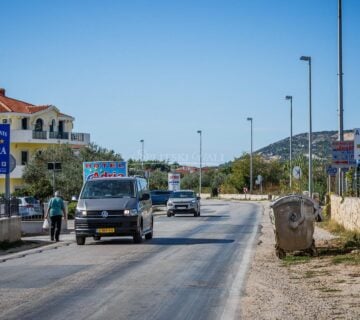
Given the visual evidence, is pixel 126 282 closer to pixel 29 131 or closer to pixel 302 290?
Answer: pixel 302 290

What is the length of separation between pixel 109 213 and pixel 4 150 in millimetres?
4309

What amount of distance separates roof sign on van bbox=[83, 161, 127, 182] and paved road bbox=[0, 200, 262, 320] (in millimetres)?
17439

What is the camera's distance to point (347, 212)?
26.8m

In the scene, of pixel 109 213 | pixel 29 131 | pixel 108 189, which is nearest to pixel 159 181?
pixel 29 131

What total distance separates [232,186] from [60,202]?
273 ft

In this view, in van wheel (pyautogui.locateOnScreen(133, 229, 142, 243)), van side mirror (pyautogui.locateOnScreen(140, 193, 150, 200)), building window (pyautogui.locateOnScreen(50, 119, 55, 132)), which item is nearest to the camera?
van wheel (pyautogui.locateOnScreen(133, 229, 142, 243))

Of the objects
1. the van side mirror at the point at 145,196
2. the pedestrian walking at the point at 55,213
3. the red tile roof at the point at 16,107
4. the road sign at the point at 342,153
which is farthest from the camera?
the red tile roof at the point at 16,107

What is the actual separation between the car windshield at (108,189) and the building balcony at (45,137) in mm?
45041

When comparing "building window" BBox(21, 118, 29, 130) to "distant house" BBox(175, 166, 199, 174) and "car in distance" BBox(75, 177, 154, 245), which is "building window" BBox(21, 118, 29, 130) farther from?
"distant house" BBox(175, 166, 199, 174)

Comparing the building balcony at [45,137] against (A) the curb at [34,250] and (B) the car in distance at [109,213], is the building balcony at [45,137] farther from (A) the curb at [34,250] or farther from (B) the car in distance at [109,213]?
(B) the car in distance at [109,213]

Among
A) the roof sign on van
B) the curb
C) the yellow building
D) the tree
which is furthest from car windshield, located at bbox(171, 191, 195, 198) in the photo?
the tree

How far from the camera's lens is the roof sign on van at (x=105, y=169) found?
40219 millimetres

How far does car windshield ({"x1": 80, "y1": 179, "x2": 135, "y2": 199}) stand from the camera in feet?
78.7

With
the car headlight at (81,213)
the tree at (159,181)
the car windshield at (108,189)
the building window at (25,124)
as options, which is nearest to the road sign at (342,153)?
the car windshield at (108,189)
